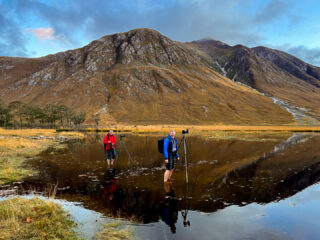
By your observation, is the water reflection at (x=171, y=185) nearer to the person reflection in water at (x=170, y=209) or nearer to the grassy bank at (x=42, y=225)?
the person reflection in water at (x=170, y=209)

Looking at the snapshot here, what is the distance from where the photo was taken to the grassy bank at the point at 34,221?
664 centimetres

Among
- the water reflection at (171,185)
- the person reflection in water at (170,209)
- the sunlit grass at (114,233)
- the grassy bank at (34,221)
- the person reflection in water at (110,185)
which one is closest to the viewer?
the grassy bank at (34,221)

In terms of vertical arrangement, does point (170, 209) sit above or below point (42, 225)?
below

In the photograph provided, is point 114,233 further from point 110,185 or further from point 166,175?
point 166,175

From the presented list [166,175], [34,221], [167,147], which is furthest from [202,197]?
[34,221]

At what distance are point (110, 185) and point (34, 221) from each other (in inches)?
224

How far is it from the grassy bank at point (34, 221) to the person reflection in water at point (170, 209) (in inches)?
119

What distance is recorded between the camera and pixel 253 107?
174375 millimetres

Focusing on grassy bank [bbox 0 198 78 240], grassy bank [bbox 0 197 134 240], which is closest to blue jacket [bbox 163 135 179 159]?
grassy bank [bbox 0 197 134 240]

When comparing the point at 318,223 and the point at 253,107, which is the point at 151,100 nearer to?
the point at 253,107

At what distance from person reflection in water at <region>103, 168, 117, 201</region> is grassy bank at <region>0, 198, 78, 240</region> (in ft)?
9.22

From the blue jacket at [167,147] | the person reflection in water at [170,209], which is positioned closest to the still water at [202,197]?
the person reflection in water at [170,209]

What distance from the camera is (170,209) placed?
9.34 metres

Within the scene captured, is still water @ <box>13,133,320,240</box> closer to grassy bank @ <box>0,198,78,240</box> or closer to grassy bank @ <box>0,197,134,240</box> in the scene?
grassy bank @ <box>0,197,134,240</box>
